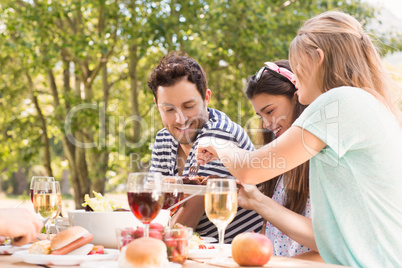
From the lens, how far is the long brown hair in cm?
263

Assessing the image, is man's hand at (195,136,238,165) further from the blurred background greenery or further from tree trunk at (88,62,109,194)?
A: tree trunk at (88,62,109,194)

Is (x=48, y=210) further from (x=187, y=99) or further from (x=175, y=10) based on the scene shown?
(x=175, y=10)

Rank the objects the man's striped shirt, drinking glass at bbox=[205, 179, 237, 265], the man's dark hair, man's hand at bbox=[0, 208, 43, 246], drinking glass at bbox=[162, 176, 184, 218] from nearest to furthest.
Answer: man's hand at bbox=[0, 208, 43, 246] < drinking glass at bbox=[205, 179, 237, 265] < drinking glass at bbox=[162, 176, 184, 218] < the man's striped shirt < the man's dark hair

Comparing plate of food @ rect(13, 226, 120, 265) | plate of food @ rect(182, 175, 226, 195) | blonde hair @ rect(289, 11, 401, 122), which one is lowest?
plate of food @ rect(13, 226, 120, 265)

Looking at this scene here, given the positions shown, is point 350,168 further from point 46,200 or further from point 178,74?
point 178,74

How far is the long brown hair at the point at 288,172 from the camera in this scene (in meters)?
2.63

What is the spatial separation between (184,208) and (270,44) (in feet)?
16.3

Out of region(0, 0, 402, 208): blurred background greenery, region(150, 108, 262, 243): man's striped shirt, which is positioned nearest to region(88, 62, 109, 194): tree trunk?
region(0, 0, 402, 208): blurred background greenery

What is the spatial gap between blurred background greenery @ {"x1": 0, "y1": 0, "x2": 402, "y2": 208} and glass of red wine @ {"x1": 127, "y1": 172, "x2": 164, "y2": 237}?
540 centimetres

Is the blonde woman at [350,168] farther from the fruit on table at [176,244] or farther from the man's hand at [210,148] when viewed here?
the fruit on table at [176,244]

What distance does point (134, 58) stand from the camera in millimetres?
8391

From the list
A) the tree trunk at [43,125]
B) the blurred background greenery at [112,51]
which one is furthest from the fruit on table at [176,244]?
the tree trunk at [43,125]

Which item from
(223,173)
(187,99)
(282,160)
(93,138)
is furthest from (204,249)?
(93,138)

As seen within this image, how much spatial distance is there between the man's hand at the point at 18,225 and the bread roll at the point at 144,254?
12.7 inches
